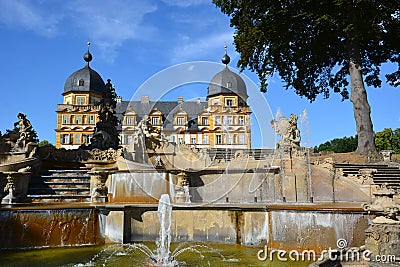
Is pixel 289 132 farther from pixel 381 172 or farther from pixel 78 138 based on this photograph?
pixel 78 138

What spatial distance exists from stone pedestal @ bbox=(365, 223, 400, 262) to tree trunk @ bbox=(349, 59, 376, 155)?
15192mm

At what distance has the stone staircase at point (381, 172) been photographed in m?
16.3

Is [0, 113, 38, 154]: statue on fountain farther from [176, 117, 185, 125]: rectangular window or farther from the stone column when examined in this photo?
[176, 117, 185, 125]: rectangular window

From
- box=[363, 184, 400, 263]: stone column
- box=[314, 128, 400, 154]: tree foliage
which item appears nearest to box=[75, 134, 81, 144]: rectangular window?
box=[314, 128, 400, 154]: tree foliage

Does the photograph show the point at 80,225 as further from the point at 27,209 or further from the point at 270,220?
the point at 270,220

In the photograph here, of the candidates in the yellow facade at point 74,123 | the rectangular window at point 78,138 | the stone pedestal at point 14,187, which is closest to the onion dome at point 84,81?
the yellow facade at point 74,123

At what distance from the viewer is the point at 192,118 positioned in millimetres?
70312

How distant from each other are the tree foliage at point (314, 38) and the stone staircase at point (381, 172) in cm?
751

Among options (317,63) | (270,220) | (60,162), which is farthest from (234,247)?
(317,63)

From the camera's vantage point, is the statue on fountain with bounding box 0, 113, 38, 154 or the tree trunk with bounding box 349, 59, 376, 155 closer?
the statue on fountain with bounding box 0, 113, 38, 154

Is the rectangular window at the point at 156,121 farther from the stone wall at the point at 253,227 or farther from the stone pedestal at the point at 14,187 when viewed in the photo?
the stone wall at the point at 253,227

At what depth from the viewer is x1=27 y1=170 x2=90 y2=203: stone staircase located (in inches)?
525

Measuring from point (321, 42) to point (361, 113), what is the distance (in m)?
6.19

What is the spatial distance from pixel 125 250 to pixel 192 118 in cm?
6127
